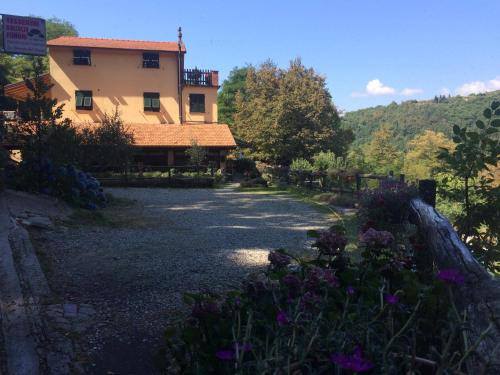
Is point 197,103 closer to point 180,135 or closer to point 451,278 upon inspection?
point 180,135

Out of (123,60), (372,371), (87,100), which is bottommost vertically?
(372,371)

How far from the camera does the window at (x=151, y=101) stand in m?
30.0

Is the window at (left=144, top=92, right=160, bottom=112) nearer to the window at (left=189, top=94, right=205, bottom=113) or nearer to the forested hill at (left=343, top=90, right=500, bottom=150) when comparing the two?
the window at (left=189, top=94, right=205, bottom=113)

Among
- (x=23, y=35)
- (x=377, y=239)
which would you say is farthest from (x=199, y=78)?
(x=377, y=239)

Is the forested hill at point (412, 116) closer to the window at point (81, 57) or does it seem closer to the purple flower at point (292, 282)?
the window at point (81, 57)

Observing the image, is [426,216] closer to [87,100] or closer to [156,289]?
[156,289]

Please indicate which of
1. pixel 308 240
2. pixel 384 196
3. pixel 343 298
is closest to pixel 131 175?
pixel 308 240

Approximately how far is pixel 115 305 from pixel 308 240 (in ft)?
14.9

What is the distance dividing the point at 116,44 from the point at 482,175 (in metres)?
29.8

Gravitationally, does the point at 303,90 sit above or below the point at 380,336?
above

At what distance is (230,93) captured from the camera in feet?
166

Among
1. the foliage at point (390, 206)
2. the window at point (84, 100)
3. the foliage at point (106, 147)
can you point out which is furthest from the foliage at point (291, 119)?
the foliage at point (390, 206)

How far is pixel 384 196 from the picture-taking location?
6082 millimetres

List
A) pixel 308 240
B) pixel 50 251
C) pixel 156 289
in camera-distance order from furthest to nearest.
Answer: pixel 308 240 → pixel 50 251 → pixel 156 289
